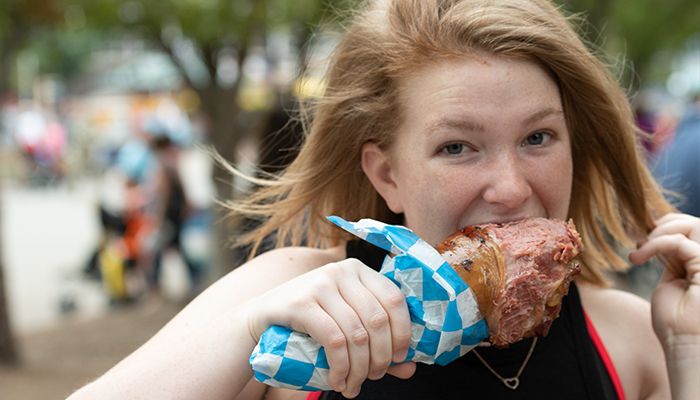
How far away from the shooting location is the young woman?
1.64m

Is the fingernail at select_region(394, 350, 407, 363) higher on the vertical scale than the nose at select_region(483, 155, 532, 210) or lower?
lower

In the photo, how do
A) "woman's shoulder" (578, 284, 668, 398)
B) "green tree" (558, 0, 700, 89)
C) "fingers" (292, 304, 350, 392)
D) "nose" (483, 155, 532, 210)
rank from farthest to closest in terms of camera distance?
"green tree" (558, 0, 700, 89)
"woman's shoulder" (578, 284, 668, 398)
"nose" (483, 155, 532, 210)
"fingers" (292, 304, 350, 392)

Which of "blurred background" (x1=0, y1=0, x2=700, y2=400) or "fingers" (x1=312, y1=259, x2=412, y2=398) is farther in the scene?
"blurred background" (x1=0, y1=0, x2=700, y2=400)

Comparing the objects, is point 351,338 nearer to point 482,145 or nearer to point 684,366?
point 482,145

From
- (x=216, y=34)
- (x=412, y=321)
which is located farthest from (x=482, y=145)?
(x=216, y=34)

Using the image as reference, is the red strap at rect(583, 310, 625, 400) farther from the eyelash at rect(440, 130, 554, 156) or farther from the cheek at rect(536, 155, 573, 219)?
the eyelash at rect(440, 130, 554, 156)

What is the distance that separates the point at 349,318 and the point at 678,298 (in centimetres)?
105

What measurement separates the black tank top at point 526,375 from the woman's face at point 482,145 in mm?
284

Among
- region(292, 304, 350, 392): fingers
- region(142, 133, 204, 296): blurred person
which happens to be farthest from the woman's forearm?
region(142, 133, 204, 296): blurred person

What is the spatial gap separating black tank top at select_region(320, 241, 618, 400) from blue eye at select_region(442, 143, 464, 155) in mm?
352

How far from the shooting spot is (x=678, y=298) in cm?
218

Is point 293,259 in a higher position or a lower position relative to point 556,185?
lower

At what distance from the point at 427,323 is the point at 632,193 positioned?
98 centimetres

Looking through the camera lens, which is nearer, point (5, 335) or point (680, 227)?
point (680, 227)
